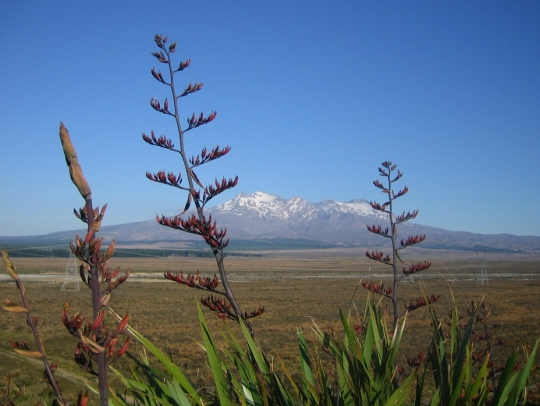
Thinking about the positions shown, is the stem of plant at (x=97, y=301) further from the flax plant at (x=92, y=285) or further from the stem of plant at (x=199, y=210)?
the stem of plant at (x=199, y=210)

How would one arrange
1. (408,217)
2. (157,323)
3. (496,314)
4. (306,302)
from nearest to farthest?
(408,217)
(157,323)
(496,314)
(306,302)

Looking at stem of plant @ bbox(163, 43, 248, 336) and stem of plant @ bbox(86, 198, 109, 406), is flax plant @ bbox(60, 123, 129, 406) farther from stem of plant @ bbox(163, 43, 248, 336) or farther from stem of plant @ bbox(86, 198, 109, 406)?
stem of plant @ bbox(163, 43, 248, 336)

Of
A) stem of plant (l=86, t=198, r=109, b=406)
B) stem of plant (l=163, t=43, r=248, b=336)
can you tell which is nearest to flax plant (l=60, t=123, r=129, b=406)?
stem of plant (l=86, t=198, r=109, b=406)

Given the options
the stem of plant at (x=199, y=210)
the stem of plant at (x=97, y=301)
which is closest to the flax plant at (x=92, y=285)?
the stem of plant at (x=97, y=301)

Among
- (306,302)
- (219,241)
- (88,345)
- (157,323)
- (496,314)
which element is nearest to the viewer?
(88,345)

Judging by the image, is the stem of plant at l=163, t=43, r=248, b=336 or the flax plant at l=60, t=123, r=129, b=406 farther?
the stem of plant at l=163, t=43, r=248, b=336

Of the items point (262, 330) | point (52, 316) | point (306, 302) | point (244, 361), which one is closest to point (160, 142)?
point (244, 361)

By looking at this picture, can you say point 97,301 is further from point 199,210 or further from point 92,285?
point 199,210

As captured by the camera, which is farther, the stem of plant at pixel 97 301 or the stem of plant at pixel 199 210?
the stem of plant at pixel 199 210

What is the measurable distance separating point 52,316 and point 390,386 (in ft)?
101

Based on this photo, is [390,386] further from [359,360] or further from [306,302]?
[306,302]

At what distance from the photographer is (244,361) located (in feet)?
6.38

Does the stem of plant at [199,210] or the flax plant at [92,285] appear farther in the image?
the stem of plant at [199,210]

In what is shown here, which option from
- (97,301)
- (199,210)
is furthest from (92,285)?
(199,210)
